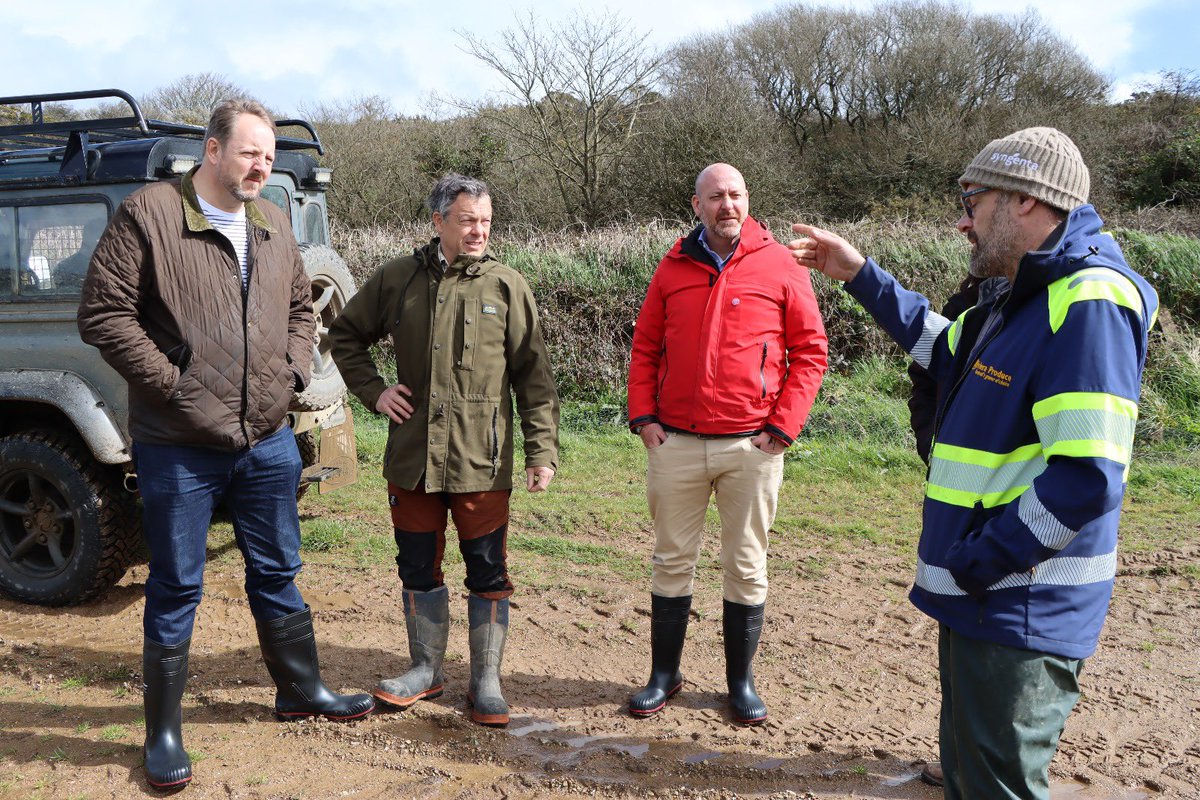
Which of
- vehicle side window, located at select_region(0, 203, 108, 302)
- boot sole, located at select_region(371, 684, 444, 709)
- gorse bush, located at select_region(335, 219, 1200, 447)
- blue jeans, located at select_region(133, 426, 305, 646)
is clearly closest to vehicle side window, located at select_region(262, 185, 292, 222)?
vehicle side window, located at select_region(0, 203, 108, 302)

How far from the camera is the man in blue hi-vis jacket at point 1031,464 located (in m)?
2.05

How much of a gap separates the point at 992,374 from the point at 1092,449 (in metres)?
0.32

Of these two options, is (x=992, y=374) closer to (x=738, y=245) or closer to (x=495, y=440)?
(x=738, y=245)

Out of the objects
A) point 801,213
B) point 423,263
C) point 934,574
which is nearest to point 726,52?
point 801,213

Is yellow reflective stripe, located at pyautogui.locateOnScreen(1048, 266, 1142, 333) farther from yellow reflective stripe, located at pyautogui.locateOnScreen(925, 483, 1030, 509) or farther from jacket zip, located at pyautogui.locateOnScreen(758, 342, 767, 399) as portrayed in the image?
jacket zip, located at pyautogui.locateOnScreen(758, 342, 767, 399)

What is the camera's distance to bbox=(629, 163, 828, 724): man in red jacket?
12.1ft

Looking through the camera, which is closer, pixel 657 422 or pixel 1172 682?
pixel 657 422

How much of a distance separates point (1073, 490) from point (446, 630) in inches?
104

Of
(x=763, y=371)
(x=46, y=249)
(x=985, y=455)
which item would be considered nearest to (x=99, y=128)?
(x=46, y=249)

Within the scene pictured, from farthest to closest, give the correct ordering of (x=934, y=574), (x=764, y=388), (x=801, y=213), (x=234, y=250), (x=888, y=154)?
(x=888, y=154) → (x=801, y=213) → (x=764, y=388) → (x=234, y=250) → (x=934, y=574)

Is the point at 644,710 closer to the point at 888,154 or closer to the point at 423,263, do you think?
the point at 423,263

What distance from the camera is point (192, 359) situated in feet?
10.5

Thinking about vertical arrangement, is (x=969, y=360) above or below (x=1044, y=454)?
above

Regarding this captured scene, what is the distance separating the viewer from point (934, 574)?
92.5 inches
